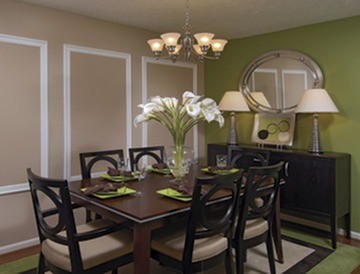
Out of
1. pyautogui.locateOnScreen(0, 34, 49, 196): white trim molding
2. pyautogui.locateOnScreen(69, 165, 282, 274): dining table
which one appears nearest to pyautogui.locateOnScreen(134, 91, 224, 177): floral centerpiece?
pyautogui.locateOnScreen(69, 165, 282, 274): dining table

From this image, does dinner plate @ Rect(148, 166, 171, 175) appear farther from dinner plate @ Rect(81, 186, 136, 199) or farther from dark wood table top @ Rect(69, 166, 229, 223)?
dinner plate @ Rect(81, 186, 136, 199)

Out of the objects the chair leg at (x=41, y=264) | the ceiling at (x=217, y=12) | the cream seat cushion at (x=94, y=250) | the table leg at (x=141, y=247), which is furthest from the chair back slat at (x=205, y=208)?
the ceiling at (x=217, y=12)

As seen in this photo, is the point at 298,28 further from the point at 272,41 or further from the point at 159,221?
the point at 159,221

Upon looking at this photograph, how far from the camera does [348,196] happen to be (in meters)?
3.57

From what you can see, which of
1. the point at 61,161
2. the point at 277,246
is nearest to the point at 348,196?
the point at 277,246

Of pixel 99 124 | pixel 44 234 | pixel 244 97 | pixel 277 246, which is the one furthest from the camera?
pixel 244 97

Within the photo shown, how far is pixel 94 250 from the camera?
2035mm

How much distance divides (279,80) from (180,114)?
2.14m

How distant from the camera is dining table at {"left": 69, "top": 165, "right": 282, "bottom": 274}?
6.16ft

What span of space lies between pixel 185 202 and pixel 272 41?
2932 mm

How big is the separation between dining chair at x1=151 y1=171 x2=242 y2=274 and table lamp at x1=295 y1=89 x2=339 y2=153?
1.68 m

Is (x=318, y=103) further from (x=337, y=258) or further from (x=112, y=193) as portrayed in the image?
(x=112, y=193)

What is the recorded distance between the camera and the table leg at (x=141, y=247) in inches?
73.3

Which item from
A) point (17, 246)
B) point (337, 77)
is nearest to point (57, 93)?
point (17, 246)
